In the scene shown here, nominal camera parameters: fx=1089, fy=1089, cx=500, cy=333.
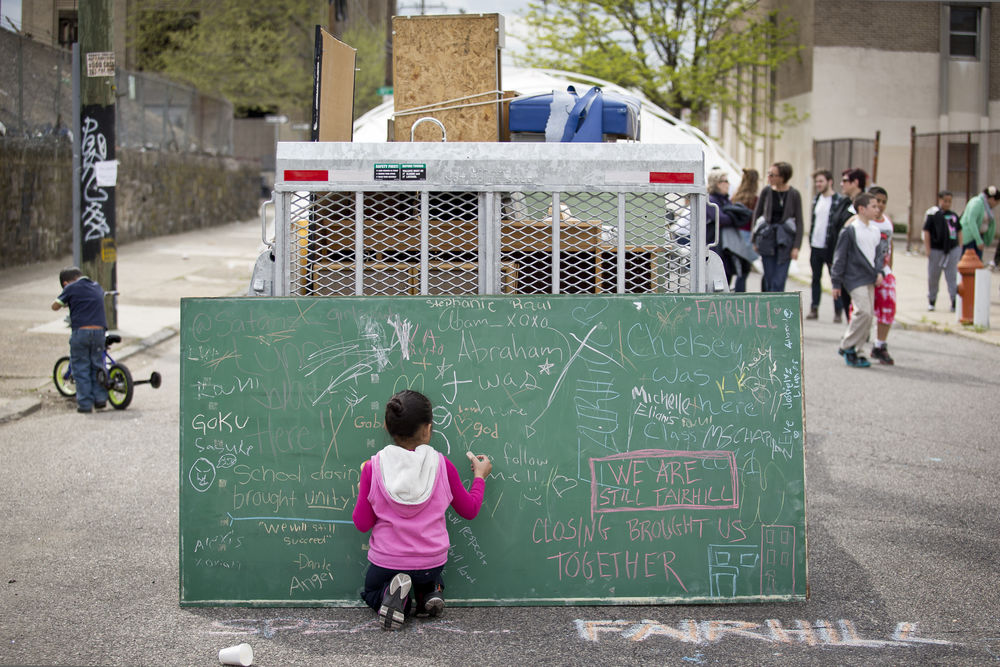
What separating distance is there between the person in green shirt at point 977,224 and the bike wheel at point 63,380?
472 inches

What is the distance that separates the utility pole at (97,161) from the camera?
11.9 meters

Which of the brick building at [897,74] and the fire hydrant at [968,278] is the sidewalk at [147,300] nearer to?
the fire hydrant at [968,278]

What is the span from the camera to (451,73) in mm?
6566

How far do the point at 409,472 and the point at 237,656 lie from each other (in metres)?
0.97

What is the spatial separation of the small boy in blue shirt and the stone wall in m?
8.21

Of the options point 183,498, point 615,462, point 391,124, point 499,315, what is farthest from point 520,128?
point 183,498

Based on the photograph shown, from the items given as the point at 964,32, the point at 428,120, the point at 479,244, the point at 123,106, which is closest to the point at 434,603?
the point at 479,244

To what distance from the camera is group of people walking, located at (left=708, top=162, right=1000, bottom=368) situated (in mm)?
10797

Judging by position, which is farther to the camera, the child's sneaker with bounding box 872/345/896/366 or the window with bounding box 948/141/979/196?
the window with bounding box 948/141/979/196

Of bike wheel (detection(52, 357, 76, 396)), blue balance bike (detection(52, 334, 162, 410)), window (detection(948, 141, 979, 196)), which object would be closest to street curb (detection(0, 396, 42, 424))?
bike wheel (detection(52, 357, 76, 396))

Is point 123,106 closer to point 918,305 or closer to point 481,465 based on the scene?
point 918,305

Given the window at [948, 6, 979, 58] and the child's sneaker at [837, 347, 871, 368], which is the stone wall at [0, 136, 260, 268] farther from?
the window at [948, 6, 979, 58]

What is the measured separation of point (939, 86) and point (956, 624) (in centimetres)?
3210

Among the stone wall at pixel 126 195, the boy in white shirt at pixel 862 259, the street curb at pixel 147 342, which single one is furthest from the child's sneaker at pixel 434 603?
the stone wall at pixel 126 195
